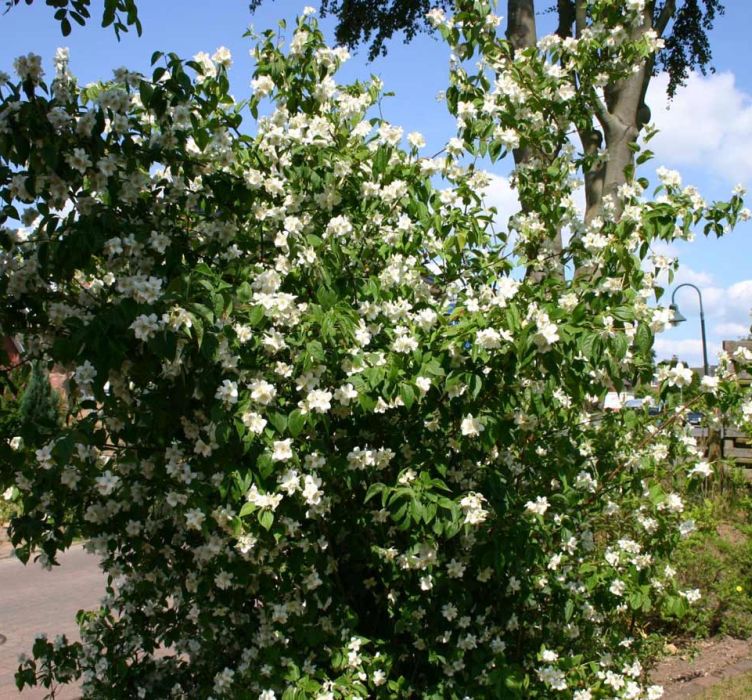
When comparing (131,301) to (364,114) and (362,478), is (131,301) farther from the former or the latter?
(364,114)

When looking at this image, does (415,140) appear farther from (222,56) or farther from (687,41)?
(687,41)

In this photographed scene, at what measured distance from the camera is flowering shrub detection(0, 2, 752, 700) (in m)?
2.65

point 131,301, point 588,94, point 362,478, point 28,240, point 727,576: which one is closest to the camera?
point 131,301

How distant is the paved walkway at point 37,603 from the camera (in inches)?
239

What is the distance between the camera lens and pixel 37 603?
820cm

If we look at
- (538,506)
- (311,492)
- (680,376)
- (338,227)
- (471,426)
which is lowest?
(311,492)

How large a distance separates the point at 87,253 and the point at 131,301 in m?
0.28

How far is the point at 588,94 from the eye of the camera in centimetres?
374

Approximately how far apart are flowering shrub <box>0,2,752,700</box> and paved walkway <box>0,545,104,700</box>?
9.14 ft

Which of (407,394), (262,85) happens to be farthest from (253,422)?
(262,85)

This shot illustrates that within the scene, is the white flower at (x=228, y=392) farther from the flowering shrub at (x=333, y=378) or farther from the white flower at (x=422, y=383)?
the white flower at (x=422, y=383)

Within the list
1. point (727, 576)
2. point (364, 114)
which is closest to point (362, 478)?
point (364, 114)

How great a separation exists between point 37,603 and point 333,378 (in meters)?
6.69

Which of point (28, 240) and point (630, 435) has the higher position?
point (28, 240)
